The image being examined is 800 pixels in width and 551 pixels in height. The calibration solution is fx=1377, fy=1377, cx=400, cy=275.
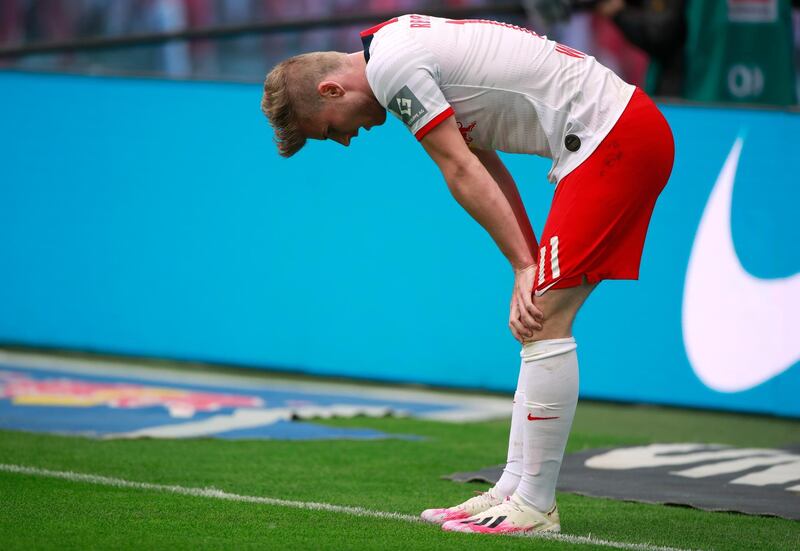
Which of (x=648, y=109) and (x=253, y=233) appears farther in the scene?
(x=253, y=233)

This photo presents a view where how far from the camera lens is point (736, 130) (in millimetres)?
7297

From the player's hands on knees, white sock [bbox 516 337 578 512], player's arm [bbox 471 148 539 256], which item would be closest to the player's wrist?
the player's hands on knees

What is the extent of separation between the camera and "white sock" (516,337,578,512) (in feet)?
13.3

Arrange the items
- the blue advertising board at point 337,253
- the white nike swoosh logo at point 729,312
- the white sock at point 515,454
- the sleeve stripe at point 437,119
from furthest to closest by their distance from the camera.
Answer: the blue advertising board at point 337,253 → the white nike swoosh logo at point 729,312 → the white sock at point 515,454 → the sleeve stripe at point 437,119

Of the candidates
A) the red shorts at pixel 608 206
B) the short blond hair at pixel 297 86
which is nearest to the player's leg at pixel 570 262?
the red shorts at pixel 608 206

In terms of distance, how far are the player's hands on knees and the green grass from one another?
626 mm

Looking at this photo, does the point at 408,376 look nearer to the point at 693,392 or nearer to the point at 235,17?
the point at 693,392

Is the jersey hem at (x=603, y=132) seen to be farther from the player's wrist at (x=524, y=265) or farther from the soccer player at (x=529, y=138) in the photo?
the player's wrist at (x=524, y=265)

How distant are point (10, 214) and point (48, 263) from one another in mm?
449

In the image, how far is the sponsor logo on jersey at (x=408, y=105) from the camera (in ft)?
12.9

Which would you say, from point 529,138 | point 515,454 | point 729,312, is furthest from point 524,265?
point 729,312

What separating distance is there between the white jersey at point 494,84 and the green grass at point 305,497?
121 cm

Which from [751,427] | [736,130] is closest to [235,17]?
[736,130]

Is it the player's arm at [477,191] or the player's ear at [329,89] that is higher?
the player's ear at [329,89]
